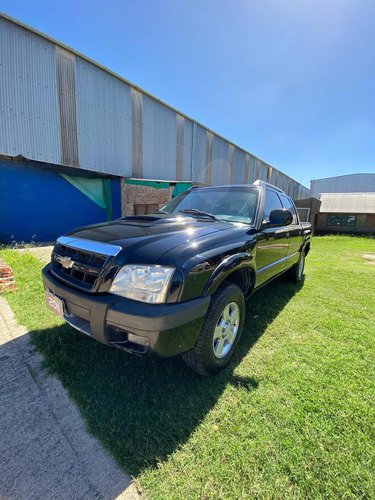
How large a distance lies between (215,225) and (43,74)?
11.2 meters

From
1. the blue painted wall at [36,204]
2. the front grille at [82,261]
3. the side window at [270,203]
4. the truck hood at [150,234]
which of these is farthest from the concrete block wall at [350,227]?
the front grille at [82,261]

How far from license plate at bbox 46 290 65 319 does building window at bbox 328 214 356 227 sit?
25890mm

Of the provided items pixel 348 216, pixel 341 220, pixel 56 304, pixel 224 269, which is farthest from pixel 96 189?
pixel 348 216

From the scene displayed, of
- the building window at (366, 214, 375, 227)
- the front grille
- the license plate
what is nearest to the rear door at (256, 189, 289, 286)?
the front grille

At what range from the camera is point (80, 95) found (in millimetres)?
10219

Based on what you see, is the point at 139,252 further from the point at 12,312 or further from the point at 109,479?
the point at 12,312

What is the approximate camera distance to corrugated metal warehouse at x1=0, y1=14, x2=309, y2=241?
28.7 ft

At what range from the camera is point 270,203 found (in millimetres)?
3320

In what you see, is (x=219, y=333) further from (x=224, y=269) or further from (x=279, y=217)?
(x=279, y=217)

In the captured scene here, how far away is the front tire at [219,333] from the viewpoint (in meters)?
1.79

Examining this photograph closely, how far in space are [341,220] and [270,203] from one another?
77.2 ft

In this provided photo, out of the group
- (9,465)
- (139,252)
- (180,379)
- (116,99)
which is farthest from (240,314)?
(116,99)

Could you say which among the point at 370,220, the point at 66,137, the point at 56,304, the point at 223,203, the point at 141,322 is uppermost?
the point at 66,137

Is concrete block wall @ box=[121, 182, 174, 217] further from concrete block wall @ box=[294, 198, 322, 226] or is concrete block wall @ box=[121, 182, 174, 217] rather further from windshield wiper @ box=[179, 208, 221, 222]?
concrete block wall @ box=[294, 198, 322, 226]
